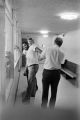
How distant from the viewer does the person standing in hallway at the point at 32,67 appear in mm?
833

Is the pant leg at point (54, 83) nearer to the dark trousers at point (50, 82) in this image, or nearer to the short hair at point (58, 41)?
the dark trousers at point (50, 82)

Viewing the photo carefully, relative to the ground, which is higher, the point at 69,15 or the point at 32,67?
the point at 69,15

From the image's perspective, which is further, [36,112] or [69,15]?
[69,15]

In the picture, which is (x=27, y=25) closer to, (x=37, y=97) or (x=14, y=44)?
(x=14, y=44)

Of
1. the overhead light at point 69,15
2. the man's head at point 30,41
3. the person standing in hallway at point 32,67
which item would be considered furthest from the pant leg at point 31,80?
the overhead light at point 69,15

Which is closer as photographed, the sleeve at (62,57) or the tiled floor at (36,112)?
the tiled floor at (36,112)

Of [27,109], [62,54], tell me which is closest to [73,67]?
[62,54]

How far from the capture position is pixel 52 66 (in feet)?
2.72

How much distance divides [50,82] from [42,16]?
Result: 355mm

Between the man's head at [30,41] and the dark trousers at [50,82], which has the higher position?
the man's head at [30,41]

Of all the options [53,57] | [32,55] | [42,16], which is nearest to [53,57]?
[53,57]

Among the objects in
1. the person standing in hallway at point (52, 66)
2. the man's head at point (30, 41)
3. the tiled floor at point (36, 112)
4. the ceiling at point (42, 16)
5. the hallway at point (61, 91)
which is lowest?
the tiled floor at point (36, 112)

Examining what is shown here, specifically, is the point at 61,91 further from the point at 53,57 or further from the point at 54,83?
the point at 53,57

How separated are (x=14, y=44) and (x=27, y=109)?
361 millimetres
